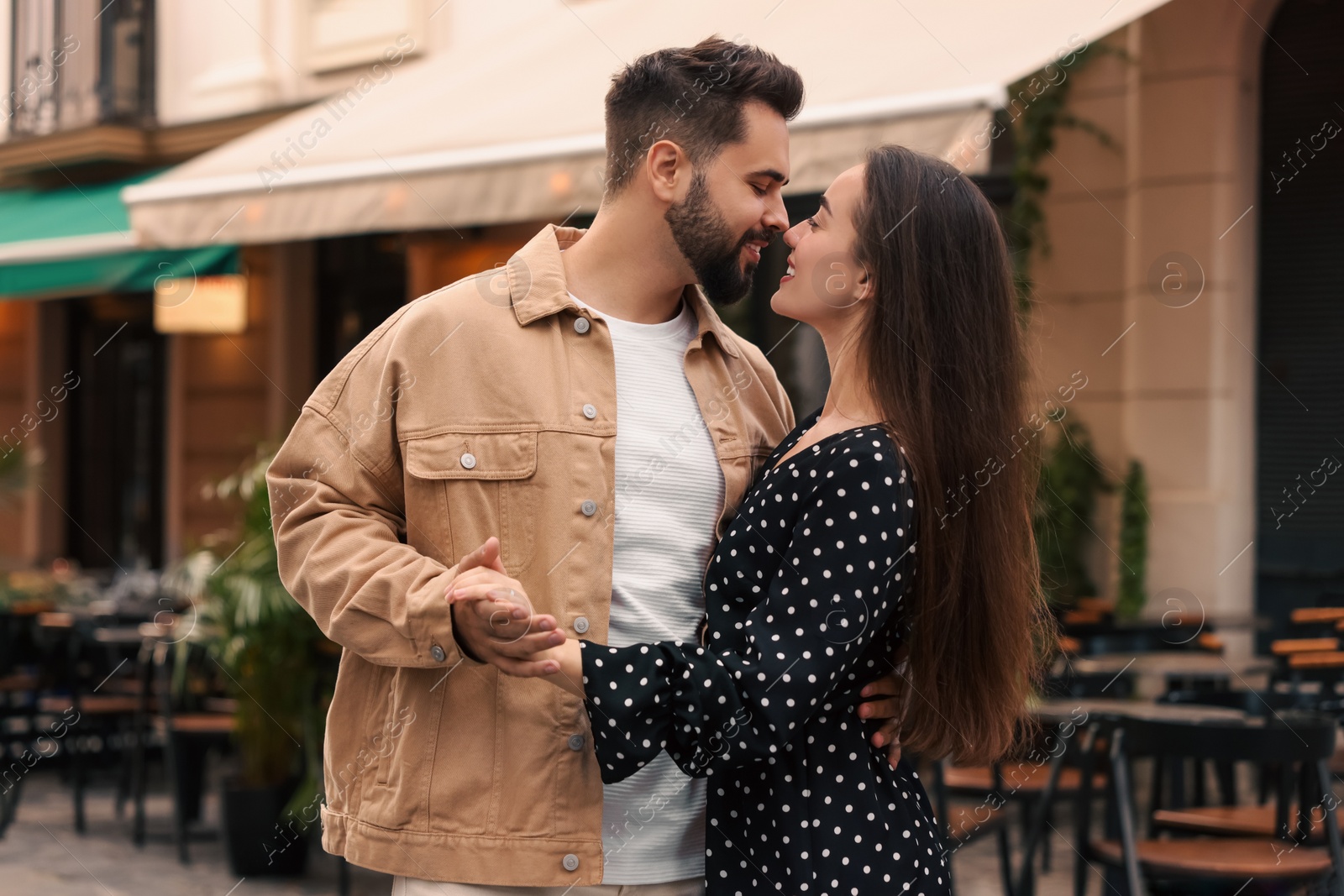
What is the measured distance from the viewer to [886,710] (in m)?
2.02

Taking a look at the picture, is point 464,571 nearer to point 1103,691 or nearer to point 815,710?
point 815,710

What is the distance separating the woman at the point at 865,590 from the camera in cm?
184

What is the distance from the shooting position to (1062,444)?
822 cm

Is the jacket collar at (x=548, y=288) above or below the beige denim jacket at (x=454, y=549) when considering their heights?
above

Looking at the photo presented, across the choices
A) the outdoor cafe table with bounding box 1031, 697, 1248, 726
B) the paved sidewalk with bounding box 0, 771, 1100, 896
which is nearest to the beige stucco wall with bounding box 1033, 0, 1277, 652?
the paved sidewalk with bounding box 0, 771, 1100, 896

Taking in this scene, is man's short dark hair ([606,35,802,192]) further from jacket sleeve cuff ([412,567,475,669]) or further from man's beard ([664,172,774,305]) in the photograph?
jacket sleeve cuff ([412,567,475,669])

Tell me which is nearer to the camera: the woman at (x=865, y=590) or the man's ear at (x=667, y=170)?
the woman at (x=865, y=590)

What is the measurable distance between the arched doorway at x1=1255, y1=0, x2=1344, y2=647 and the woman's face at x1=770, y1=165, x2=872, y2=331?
6311 mm

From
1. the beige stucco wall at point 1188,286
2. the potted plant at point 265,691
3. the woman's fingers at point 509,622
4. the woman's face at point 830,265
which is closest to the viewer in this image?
the woman's fingers at point 509,622

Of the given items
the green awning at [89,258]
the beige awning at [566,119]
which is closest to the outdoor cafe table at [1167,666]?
the beige awning at [566,119]

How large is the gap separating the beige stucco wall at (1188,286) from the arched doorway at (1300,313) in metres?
0.09

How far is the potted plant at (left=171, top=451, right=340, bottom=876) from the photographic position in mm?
5512

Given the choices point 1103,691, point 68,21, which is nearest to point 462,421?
point 1103,691

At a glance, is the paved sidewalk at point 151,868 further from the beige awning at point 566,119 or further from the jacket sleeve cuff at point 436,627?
the jacket sleeve cuff at point 436,627
